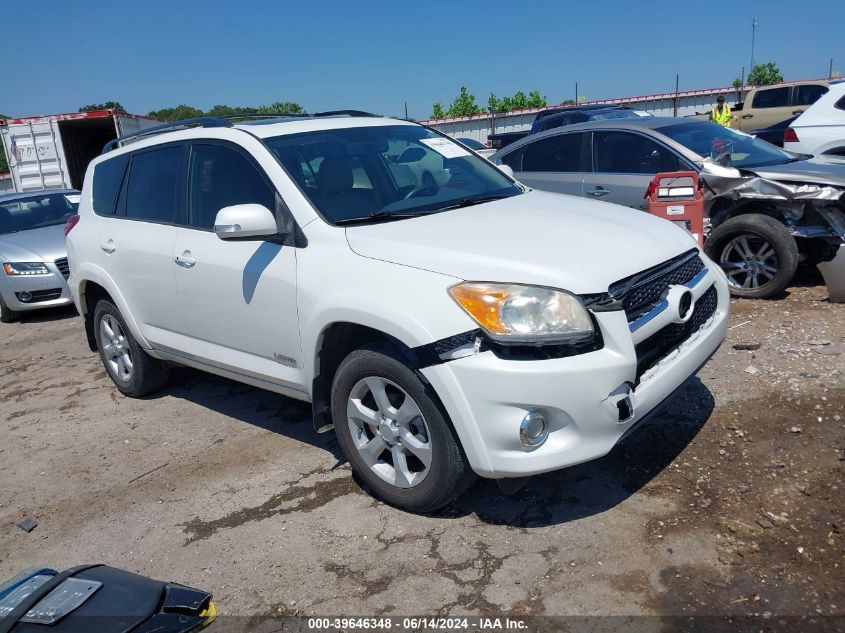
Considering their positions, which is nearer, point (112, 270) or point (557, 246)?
point (557, 246)

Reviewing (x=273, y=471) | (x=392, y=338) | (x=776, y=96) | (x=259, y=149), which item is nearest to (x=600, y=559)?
(x=392, y=338)

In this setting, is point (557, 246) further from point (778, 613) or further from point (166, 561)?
point (166, 561)

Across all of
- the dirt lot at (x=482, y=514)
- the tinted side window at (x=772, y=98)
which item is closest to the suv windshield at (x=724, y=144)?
the dirt lot at (x=482, y=514)

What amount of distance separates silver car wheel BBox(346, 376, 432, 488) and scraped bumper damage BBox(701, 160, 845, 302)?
13.6 feet

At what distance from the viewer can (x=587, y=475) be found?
139 inches

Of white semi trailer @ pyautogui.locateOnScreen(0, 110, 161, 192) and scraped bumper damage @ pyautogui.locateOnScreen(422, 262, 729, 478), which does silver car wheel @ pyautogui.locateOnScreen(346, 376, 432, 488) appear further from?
white semi trailer @ pyautogui.locateOnScreen(0, 110, 161, 192)

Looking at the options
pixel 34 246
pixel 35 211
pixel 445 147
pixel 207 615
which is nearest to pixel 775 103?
pixel 445 147

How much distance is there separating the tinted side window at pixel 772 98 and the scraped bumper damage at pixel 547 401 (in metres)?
15.5

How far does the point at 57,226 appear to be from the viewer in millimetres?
9562

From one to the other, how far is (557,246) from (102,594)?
2.31 meters

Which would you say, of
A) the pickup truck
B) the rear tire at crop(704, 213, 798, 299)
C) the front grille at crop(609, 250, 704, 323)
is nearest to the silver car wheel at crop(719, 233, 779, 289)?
the rear tire at crop(704, 213, 798, 299)

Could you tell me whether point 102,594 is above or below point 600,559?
above

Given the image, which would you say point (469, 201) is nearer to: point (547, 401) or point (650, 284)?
point (650, 284)

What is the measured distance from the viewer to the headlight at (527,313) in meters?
2.81
